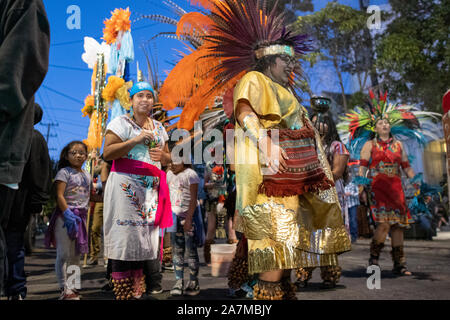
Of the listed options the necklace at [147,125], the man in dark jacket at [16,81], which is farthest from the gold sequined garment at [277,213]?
the man in dark jacket at [16,81]

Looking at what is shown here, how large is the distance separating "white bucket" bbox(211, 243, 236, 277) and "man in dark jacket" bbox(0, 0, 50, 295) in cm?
330

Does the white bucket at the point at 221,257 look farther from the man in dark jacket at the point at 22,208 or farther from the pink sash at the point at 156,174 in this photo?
the man in dark jacket at the point at 22,208

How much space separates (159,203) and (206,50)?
1.20 meters

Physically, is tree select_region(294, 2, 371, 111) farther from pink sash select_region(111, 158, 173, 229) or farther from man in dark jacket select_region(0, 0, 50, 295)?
man in dark jacket select_region(0, 0, 50, 295)

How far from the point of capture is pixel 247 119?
2.25 m

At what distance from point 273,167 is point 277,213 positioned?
10.4 inches

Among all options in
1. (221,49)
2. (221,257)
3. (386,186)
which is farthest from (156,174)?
(386,186)

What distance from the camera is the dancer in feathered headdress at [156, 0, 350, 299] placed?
2.17 metres

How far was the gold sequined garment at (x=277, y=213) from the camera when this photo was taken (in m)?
2.16

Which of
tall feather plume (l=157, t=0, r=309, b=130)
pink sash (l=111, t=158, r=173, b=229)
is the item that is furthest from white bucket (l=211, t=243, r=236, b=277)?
tall feather plume (l=157, t=0, r=309, b=130)

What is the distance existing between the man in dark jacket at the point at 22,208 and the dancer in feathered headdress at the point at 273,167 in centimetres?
161

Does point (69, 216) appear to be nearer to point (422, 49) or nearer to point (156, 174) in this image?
point (156, 174)

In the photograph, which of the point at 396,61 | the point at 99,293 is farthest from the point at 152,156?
the point at 396,61
